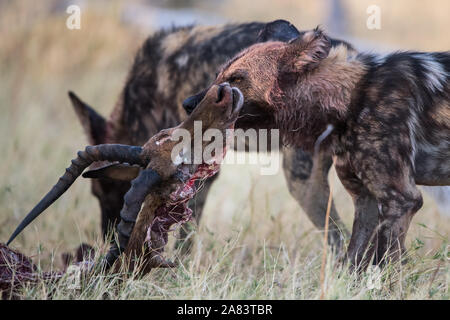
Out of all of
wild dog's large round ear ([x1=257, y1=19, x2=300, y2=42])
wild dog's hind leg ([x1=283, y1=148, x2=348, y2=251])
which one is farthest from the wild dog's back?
wild dog's hind leg ([x1=283, y1=148, x2=348, y2=251])

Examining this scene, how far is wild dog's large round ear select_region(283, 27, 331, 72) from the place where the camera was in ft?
11.9

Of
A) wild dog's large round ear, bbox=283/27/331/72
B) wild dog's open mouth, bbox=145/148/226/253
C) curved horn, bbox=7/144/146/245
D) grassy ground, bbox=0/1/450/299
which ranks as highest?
wild dog's large round ear, bbox=283/27/331/72

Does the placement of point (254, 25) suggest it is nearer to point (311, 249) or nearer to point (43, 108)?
point (311, 249)

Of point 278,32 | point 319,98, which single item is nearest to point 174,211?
point 319,98

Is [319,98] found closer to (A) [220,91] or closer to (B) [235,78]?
(B) [235,78]

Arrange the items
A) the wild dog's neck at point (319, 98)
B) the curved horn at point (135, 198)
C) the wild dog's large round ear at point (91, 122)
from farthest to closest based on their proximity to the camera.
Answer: the wild dog's large round ear at point (91, 122)
the wild dog's neck at point (319, 98)
the curved horn at point (135, 198)

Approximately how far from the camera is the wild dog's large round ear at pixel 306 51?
3.63 meters

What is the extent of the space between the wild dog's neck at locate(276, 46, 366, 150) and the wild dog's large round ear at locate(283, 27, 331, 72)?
52mm

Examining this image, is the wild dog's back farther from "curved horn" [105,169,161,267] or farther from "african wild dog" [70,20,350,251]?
"curved horn" [105,169,161,267]

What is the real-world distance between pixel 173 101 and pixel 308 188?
3.69 ft

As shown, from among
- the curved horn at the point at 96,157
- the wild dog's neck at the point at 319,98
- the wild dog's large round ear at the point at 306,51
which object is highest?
the wild dog's large round ear at the point at 306,51

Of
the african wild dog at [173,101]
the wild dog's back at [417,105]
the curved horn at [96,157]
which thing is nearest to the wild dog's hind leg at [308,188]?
the african wild dog at [173,101]

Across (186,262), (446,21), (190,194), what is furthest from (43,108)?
(446,21)

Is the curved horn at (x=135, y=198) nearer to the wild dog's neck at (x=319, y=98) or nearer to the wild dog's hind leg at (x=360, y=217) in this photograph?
the wild dog's neck at (x=319, y=98)
